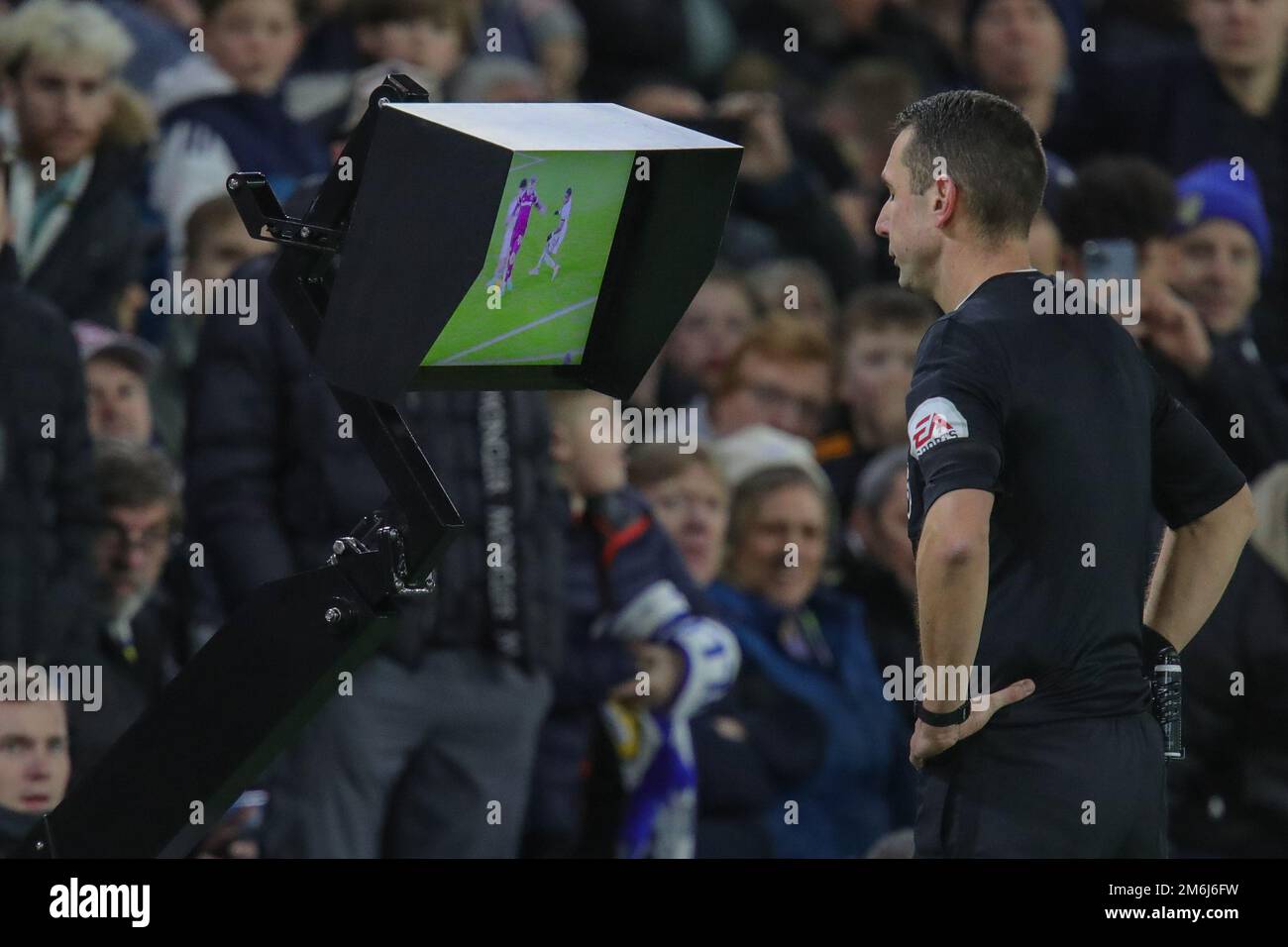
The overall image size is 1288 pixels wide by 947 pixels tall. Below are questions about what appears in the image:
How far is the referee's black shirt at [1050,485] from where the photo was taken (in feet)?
10.6

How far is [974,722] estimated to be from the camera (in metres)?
3.31

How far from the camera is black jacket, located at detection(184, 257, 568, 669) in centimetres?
559

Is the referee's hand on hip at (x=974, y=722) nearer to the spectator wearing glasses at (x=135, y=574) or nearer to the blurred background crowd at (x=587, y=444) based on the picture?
the blurred background crowd at (x=587, y=444)

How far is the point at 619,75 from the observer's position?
6957 millimetres

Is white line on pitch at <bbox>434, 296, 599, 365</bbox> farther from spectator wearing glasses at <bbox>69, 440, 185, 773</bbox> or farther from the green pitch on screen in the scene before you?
spectator wearing glasses at <bbox>69, 440, 185, 773</bbox>

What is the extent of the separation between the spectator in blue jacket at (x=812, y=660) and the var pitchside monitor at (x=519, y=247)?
2.88 m

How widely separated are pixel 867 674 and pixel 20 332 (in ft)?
8.13

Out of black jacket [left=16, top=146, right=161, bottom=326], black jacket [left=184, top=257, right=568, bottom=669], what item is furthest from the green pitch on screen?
black jacket [left=16, top=146, right=161, bottom=326]

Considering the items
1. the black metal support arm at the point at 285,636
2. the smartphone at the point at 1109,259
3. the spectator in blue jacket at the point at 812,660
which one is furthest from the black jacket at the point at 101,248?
the black metal support arm at the point at 285,636

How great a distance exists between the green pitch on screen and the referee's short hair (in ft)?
1.87

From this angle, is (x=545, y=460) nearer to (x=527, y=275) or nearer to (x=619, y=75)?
(x=619, y=75)

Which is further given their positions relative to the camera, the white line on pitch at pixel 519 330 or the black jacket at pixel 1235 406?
the black jacket at pixel 1235 406

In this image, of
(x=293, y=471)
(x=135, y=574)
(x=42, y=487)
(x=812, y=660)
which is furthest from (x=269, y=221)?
(x=812, y=660)
